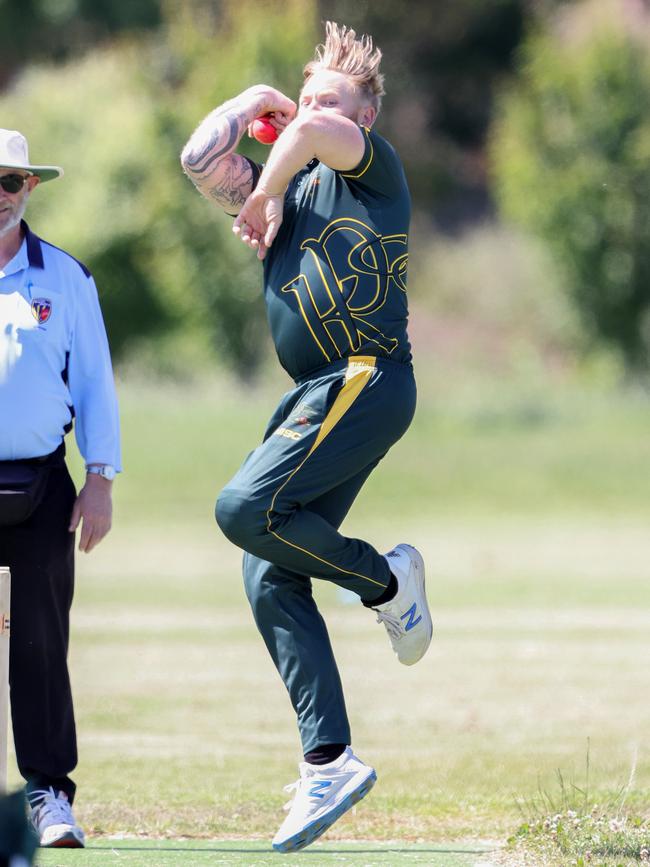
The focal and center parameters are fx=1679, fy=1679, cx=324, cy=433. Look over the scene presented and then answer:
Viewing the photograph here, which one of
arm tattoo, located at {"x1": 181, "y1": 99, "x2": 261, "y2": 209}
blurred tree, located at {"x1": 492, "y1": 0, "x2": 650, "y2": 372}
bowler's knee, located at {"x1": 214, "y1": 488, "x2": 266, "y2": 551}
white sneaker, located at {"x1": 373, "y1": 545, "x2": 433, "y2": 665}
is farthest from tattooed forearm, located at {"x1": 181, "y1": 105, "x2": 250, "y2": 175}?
blurred tree, located at {"x1": 492, "y1": 0, "x2": 650, "y2": 372}

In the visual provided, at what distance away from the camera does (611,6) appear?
37344mm

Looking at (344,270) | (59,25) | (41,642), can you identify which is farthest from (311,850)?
(59,25)

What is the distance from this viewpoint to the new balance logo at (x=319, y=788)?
5.02 meters

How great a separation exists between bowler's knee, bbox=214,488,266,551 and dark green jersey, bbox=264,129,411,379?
0.45 m

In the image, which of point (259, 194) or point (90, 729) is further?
point (90, 729)

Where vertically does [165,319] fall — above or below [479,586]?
above

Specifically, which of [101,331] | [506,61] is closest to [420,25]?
[506,61]

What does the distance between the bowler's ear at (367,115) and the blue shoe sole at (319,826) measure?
2.02m

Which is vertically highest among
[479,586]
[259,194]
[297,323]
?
[259,194]

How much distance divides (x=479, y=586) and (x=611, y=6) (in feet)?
80.9

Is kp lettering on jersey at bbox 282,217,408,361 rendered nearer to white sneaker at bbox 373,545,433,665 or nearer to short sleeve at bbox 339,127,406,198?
short sleeve at bbox 339,127,406,198

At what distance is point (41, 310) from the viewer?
5.62 metres

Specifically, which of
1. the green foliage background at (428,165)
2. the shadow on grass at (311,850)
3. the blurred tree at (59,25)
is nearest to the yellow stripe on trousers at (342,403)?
the shadow on grass at (311,850)

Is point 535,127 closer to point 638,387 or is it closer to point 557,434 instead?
point 638,387
